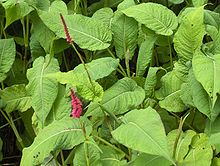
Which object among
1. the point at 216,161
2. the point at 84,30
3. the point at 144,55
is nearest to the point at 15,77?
the point at 84,30

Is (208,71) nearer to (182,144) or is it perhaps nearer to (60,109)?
(182,144)

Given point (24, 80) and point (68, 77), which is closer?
point (68, 77)

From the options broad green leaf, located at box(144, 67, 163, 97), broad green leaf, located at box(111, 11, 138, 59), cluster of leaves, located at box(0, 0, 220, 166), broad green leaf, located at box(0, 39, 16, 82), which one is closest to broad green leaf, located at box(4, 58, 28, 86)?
cluster of leaves, located at box(0, 0, 220, 166)

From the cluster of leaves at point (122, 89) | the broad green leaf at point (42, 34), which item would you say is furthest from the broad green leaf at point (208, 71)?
the broad green leaf at point (42, 34)

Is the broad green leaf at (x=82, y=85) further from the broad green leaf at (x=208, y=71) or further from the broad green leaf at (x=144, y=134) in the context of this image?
the broad green leaf at (x=208, y=71)

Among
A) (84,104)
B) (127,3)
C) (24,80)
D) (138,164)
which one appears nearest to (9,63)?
(24,80)

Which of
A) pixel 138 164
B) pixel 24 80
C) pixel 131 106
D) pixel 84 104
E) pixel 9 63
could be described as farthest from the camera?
pixel 24 80

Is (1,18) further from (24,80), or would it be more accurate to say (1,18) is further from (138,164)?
(138,164)
